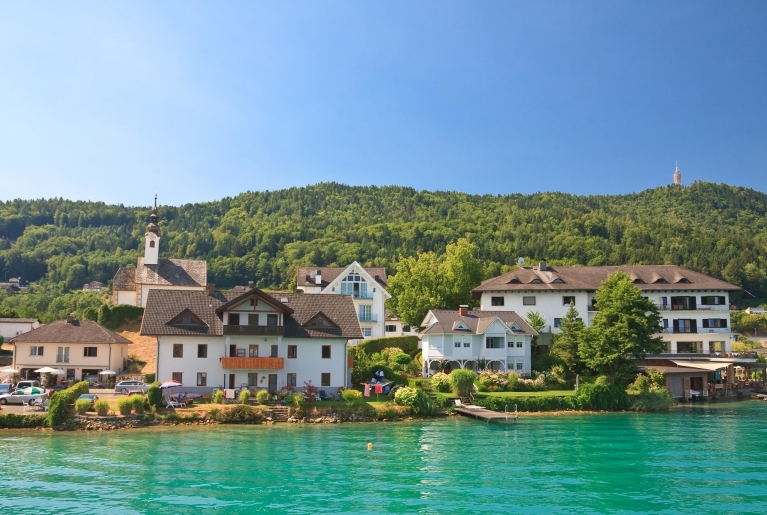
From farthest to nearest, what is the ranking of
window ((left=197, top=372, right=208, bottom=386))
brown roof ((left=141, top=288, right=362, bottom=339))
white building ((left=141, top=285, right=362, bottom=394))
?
brown roof ((left=141, top=288, right=362, bottom=339))
window ((left=197, top=372, right=208, bottom=386))
white building ((left=141, top=285, right=362, bottom=394))

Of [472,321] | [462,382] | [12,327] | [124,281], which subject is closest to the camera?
[462,382]

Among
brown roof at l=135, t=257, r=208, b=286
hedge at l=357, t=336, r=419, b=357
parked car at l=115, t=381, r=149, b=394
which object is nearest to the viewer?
parked car at l=115, t=381, r=149, b=394

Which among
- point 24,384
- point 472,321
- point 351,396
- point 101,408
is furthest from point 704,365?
point 24,384

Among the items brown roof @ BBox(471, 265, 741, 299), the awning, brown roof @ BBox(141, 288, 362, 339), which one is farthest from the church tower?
the awning

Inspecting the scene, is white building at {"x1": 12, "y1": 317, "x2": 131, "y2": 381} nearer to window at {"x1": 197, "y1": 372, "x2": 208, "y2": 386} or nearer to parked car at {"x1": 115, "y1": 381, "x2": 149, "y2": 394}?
parked car at {"x1": 115, "y1": 381, "x2": 149, "y2": 394}

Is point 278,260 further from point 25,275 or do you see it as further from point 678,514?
point 678,514

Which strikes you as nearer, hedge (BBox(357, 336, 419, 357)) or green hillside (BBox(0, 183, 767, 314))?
hedge (BBox(357, 336, 419, 357))

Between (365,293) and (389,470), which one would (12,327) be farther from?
(389,470)

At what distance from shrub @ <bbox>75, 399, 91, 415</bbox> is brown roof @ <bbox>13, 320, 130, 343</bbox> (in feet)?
42.5

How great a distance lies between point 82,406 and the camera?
43.2 meters

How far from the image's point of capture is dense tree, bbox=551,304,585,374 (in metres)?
59.7

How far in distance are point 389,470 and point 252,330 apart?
928 inches

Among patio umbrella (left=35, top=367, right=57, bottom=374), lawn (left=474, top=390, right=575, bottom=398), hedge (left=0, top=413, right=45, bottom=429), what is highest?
patio umbrella (left=35, top=367, right=57, bottom=374)

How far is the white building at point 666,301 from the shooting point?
69.6 m
